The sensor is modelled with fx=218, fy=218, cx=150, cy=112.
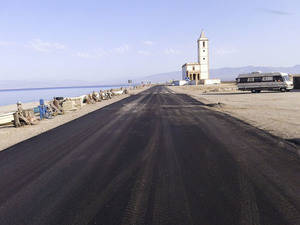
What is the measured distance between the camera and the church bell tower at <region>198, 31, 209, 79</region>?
88.8 metres

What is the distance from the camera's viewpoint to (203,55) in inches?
3529

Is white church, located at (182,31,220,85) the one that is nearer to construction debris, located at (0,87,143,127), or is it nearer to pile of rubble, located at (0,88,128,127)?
pile of rubble, located at (0,88,128,127)

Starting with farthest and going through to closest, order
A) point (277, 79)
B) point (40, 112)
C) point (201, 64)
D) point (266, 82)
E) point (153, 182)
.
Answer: point (201, 64) → point (266, 82) → point (277, 79) → point (40, 112) → point (153, 182)

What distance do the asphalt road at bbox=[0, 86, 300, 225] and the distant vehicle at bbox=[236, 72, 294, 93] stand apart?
2529 centimetres

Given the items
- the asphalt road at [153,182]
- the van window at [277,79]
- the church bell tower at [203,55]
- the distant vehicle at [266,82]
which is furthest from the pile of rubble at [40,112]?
the church bell tower at [203,55]

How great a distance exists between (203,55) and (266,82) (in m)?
62.4

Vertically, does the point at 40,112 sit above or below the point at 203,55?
below

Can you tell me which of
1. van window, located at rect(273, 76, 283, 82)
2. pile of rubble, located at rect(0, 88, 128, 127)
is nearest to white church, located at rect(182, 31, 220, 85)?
van window, located at rect(273, 76, 283, 82)

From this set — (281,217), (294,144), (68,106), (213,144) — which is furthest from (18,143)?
(68,106)

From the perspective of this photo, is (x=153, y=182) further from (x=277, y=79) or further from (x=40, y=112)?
(x=277, y=79)

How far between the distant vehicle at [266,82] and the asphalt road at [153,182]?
83.0 ft

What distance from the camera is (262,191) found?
424 centimetres

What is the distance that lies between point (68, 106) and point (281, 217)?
1979 cm

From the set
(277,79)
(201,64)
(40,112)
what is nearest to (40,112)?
(40,112)
